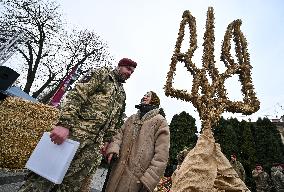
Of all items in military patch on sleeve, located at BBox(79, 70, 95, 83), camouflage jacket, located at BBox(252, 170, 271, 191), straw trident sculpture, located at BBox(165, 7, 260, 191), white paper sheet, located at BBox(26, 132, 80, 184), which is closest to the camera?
white paper sheet, located at BBox(26, 132, 80, 184)

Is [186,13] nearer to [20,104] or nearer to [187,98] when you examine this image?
[187,98]

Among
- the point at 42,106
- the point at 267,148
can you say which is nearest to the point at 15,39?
the point at 42,106

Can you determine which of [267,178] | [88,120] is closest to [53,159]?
[88,120]

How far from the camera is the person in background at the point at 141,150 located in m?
3.27

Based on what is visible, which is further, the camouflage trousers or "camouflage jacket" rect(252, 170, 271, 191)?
"camouflage jacket" rect(252, 170, 271, 191)

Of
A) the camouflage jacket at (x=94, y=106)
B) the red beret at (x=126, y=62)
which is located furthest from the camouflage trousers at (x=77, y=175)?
the red beret at (x=126, y=62)

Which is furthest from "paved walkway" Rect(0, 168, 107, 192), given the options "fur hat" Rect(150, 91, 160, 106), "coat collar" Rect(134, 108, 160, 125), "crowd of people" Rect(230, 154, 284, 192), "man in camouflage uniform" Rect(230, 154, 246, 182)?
"crowd of people" Rect(230, 154, 284, 192)

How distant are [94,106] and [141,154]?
2.76 ft

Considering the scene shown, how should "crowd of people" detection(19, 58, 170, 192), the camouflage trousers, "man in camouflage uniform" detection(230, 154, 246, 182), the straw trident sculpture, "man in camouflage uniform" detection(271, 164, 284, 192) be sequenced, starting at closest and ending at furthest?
the camouflage trousers, "crowd of people" detection(19, 58, 170, 192), the straw trident sculpture, "man in camouflage uniform" detection(230, 154, 246, 182), "man in camouflage uniform" detection(271, 164, 284, 192)

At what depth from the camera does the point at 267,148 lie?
20.3 metres

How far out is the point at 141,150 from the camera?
11.2ft

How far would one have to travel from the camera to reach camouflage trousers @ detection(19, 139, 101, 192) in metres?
2.60

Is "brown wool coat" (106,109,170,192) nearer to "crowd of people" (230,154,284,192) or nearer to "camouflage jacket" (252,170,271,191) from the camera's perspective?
"crowd of people" (230,154,284,192)

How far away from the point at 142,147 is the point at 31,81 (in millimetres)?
26026
